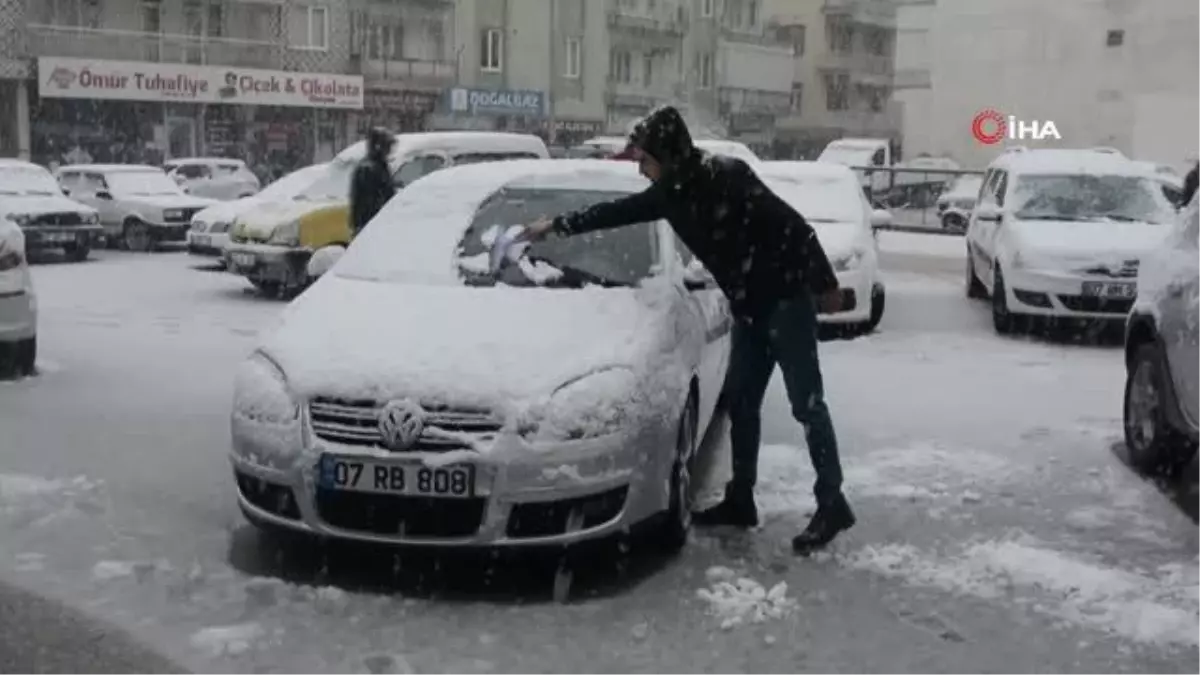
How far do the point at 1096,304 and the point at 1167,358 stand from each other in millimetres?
5522

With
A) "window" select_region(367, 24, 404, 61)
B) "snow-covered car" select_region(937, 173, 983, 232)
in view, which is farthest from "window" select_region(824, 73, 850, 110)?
"snow-covered car" select_region(937, 173, 983, 232)

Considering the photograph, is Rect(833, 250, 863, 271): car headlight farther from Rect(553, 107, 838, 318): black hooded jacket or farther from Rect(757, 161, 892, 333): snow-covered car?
Rect(553, 107, 838, 318): black hooded jacket

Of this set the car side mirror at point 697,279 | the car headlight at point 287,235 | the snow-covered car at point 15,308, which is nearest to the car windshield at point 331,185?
the car headlight at point 287,235

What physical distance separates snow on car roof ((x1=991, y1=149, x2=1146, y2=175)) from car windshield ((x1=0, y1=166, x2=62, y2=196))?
1359 cm

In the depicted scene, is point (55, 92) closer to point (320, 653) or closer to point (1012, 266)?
point (1012, 266)

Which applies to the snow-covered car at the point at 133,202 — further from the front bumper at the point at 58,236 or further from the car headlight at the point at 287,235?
the car headlight at the point at 287,235

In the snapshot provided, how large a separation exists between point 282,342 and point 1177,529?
154 inches

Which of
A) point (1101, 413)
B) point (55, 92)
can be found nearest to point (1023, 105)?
point (55, 92)

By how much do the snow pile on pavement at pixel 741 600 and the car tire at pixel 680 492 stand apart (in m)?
0.28

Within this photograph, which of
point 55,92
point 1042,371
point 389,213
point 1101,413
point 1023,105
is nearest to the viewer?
point 389,213

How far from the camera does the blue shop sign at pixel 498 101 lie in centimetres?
4812

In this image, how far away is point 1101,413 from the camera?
9258 mm

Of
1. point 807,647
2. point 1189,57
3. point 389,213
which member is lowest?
point 807,647

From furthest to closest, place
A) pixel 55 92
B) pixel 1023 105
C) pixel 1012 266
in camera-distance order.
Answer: pixel 1023 105, pixel 55 92, pixel 1012 266
